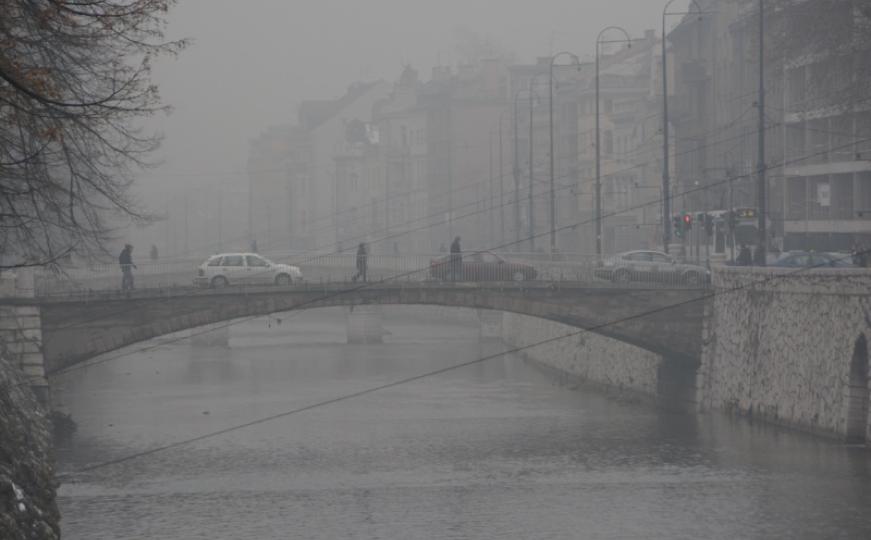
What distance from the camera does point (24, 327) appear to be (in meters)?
42.4

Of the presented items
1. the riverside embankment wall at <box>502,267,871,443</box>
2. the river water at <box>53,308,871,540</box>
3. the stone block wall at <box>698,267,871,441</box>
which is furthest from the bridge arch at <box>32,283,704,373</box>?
the river water at <box>53,308,871,540</box>

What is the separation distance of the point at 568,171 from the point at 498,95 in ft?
57.6

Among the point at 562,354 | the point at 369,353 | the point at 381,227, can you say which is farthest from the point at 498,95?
the point at 562,354

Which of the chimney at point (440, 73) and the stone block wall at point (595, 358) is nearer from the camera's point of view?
the stone block wall at point (595, 358)

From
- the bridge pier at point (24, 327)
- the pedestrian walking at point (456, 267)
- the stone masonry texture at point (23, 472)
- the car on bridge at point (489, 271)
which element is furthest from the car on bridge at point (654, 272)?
the stone masonry texture at point (23, 472)

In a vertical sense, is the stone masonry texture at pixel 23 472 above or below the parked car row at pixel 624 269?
below

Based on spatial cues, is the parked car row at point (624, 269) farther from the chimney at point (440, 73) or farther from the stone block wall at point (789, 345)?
the chimney at point (440, 73)

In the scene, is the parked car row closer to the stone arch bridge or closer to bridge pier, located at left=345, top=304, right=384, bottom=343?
the stone arch bridge

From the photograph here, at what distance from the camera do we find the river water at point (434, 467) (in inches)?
1241

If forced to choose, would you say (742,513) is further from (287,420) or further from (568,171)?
(568,171)

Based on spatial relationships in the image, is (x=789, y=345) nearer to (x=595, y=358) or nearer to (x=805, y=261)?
(x=805, y=261)

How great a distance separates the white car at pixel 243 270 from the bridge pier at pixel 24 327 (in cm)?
1179

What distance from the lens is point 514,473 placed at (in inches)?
1479

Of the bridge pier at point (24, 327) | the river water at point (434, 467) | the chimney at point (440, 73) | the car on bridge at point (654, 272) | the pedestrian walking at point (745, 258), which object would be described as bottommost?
the river water at point (434, 467)
